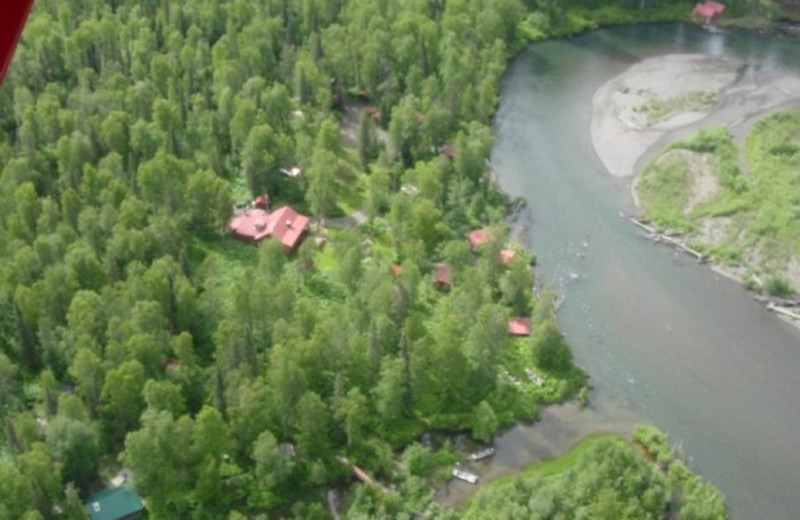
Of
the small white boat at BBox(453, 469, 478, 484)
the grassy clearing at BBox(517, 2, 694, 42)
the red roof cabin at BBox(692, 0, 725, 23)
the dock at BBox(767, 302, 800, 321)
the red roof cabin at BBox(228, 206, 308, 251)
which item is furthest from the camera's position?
the red roof cabin at BBox(692, 0, 725, 23)

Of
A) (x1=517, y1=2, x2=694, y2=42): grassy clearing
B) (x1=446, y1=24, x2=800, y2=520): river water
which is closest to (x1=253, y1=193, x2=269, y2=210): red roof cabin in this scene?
(x1=446, y1=24, x2=800, y2=520): river water

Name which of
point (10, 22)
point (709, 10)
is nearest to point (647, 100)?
point (709, 10)

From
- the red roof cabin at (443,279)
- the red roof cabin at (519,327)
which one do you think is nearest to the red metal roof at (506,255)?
the red roof cabin at (443,279)

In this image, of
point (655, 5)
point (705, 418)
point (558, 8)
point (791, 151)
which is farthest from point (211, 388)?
point (655, 5)

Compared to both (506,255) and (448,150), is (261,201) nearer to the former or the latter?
(448,150)

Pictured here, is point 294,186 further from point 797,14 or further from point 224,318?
point 797,14

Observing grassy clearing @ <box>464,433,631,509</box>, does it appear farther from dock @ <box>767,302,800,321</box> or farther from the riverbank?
the riverbank
